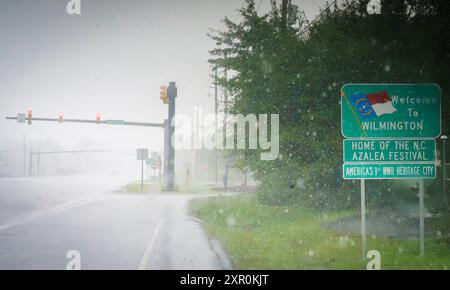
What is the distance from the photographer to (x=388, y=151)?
9586mm

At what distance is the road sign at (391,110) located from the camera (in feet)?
30.8

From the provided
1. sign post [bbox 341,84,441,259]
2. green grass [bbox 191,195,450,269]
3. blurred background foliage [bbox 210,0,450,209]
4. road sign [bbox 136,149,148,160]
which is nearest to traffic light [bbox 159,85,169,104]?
road sign [bbox 136,149,148,160]

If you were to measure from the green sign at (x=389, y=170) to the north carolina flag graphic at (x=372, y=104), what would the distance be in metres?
1.00

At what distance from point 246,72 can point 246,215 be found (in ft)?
19.1

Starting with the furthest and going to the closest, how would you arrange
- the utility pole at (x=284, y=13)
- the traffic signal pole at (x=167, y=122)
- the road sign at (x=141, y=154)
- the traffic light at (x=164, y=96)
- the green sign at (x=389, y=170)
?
the road sign at (x=141, y=154)
the traffic signal pole at (x=167, y=122)
the traffic light at (x=164, y=96)
the utility pole at (x=284, y=13)
the green sign at (x=389, y=170)

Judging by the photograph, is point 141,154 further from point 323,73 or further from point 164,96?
point 323,73

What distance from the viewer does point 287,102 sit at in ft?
58.3

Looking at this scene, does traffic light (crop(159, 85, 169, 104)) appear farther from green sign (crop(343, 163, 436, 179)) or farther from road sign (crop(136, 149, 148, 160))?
green sign (crop(343, 163, 436, 179))

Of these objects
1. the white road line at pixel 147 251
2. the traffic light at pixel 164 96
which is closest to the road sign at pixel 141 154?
the traffic light at pixel 164 96

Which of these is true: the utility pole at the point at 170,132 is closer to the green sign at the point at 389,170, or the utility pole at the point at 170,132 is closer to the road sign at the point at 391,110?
the road sign at the point at 391,110

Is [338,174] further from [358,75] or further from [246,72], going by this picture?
[246,72]

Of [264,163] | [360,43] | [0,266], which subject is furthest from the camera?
[264,163]

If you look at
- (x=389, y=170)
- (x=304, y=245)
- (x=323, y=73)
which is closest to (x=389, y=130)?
(x=389, y=170)

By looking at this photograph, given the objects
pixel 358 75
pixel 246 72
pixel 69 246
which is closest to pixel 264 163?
pixel 246 72
